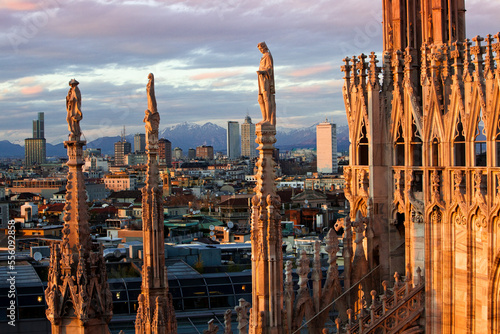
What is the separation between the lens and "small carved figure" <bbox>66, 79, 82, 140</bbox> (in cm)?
1158

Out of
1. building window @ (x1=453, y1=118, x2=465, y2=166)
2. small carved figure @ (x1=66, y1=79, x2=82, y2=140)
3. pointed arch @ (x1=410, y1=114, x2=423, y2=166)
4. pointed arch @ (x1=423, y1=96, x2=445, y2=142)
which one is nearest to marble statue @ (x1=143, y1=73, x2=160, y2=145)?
small carved figure @ (x1=66, y1=79, x2=82, y2=140)

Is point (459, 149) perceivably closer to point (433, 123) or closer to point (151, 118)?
point (433, 123)

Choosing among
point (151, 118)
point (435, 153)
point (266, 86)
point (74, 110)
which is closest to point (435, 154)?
point (435, 153)

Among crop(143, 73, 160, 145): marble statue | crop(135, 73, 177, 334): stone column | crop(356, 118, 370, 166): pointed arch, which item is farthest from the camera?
crop(356, 118, 370, 166): pointed arch

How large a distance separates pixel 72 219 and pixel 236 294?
2541 centimetres

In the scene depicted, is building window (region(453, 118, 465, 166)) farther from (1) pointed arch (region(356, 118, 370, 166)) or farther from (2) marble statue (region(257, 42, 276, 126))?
(2) marble statue (region(257, 42, 276, 126))

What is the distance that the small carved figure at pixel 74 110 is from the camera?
11578mm

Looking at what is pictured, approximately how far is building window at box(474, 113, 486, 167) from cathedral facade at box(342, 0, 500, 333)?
0.02 m

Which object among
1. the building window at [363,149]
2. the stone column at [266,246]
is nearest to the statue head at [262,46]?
the stone column at [266,246]

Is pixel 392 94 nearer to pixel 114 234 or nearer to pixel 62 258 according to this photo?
pixel 62 258

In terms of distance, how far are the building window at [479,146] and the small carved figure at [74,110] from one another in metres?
5.93

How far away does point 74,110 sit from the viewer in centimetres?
1182

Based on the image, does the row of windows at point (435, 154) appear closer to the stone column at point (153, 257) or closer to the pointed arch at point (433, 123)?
the pointed arch at point (433, 123)

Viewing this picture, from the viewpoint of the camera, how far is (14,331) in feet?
104
